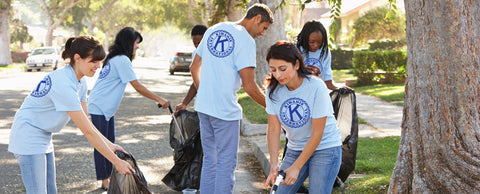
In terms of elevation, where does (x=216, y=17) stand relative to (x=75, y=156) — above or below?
above

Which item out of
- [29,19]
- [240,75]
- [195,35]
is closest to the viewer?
[240,75]

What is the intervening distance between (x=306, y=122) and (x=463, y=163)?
3.63 feet

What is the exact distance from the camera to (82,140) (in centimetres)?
895

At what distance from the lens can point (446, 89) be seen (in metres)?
3.84

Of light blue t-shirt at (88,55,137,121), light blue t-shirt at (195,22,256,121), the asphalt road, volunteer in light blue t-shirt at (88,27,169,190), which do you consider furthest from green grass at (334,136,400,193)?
light blue t-shirt at (88,55,137,121)

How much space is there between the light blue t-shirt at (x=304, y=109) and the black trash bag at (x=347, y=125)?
1.14 metres

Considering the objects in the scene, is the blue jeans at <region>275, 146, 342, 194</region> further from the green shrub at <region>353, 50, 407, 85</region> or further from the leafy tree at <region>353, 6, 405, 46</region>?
the leafy tree at <region>353, 6, 405, 46</region>

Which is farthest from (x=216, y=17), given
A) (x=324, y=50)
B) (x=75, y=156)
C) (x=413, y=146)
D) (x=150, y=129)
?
(x=413, y=146)

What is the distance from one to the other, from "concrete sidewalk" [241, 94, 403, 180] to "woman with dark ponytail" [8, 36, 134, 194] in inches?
126

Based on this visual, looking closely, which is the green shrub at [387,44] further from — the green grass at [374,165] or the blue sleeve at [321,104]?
the blue sleeve at [321,104]

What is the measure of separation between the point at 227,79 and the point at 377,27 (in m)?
34.0

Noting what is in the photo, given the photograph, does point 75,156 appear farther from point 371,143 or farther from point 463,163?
point 463,163

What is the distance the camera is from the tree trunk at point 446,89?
3.79 meters

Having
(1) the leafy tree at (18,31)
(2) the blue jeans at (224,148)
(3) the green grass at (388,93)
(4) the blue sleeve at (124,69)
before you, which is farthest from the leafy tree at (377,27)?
(2) the blue jeans at (224,148)
